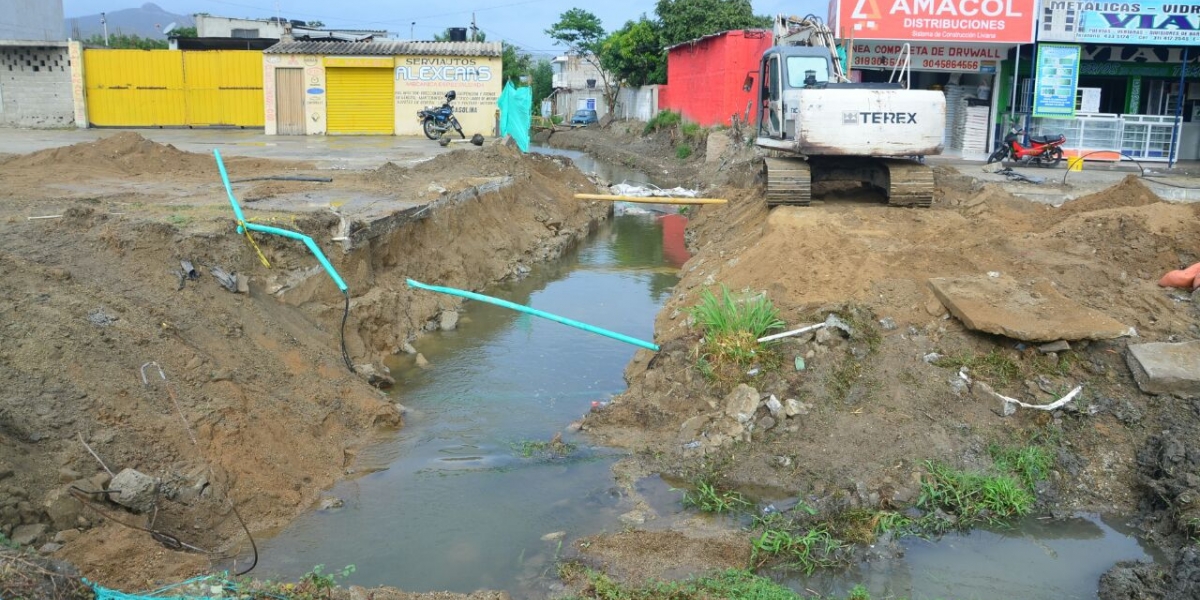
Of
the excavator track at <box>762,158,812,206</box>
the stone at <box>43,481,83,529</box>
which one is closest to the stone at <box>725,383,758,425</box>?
the stone at <box>43,481,83,529</box>

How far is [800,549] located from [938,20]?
14.9 m

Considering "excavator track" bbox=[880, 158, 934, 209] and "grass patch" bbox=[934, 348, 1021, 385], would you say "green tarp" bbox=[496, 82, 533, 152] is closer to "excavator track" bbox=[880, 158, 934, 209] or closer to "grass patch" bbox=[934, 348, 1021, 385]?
"excavator track" bbox=[880, 158, 934, 209]

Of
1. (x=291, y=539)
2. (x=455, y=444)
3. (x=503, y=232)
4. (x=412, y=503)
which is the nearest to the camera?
(x=291, y=539)

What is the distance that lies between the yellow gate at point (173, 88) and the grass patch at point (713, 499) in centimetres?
2238

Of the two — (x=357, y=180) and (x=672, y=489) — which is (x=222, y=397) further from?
(x=357, y=180)

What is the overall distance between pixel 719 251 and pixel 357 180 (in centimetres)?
523

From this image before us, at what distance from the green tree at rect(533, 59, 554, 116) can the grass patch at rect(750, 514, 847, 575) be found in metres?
56.2

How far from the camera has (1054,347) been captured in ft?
22.9

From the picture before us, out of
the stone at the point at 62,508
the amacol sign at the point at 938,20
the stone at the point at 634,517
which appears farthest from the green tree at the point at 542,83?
the stone at the point at 62,508

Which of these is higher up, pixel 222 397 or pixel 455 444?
pixel 222 397

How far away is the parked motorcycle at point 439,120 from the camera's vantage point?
74.0 feet

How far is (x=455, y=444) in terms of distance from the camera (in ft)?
23.4

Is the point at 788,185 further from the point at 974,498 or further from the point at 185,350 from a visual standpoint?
the point at 185,350

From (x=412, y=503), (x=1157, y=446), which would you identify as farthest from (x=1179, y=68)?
(x=412, y=503)
